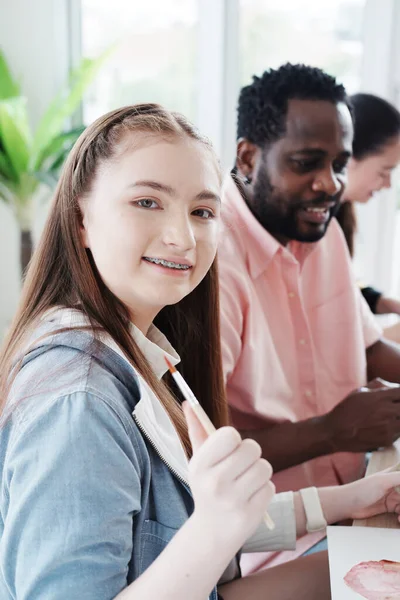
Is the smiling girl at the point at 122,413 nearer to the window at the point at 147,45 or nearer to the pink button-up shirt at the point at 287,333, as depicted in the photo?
the pink button-up shirt at the point at 287,333

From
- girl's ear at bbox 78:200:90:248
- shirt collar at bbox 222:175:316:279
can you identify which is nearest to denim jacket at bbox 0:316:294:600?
girl's ear at bbox 78:200:90:248

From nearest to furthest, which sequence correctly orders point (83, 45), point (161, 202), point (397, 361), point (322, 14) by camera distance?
point (161, 202)
point (397, 361)
point (322, 14)
point (83, 45)

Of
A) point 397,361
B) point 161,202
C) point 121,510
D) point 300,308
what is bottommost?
point 397,361

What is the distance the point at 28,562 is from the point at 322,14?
8.69 ft

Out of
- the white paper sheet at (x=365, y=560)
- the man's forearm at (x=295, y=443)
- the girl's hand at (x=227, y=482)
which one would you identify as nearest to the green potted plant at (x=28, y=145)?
the man's forearm at (x=295, y=443)

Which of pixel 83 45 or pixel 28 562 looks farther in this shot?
pixel 83 45

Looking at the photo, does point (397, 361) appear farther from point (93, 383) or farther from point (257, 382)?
point (93, 383)

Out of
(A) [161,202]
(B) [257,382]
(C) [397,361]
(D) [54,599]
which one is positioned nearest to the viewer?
(D) [54,599]

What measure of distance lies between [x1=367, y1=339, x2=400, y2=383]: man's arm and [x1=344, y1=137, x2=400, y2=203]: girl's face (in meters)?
0.45

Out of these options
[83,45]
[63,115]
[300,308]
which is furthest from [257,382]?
[83,45]

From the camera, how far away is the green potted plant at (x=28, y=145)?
256cm

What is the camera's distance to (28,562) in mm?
609

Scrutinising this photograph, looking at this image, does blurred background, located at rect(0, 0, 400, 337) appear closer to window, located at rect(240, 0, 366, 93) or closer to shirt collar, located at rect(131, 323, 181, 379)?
window, located at rect(240, 0, 366, 93)

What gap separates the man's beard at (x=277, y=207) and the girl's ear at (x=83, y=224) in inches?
21.8
